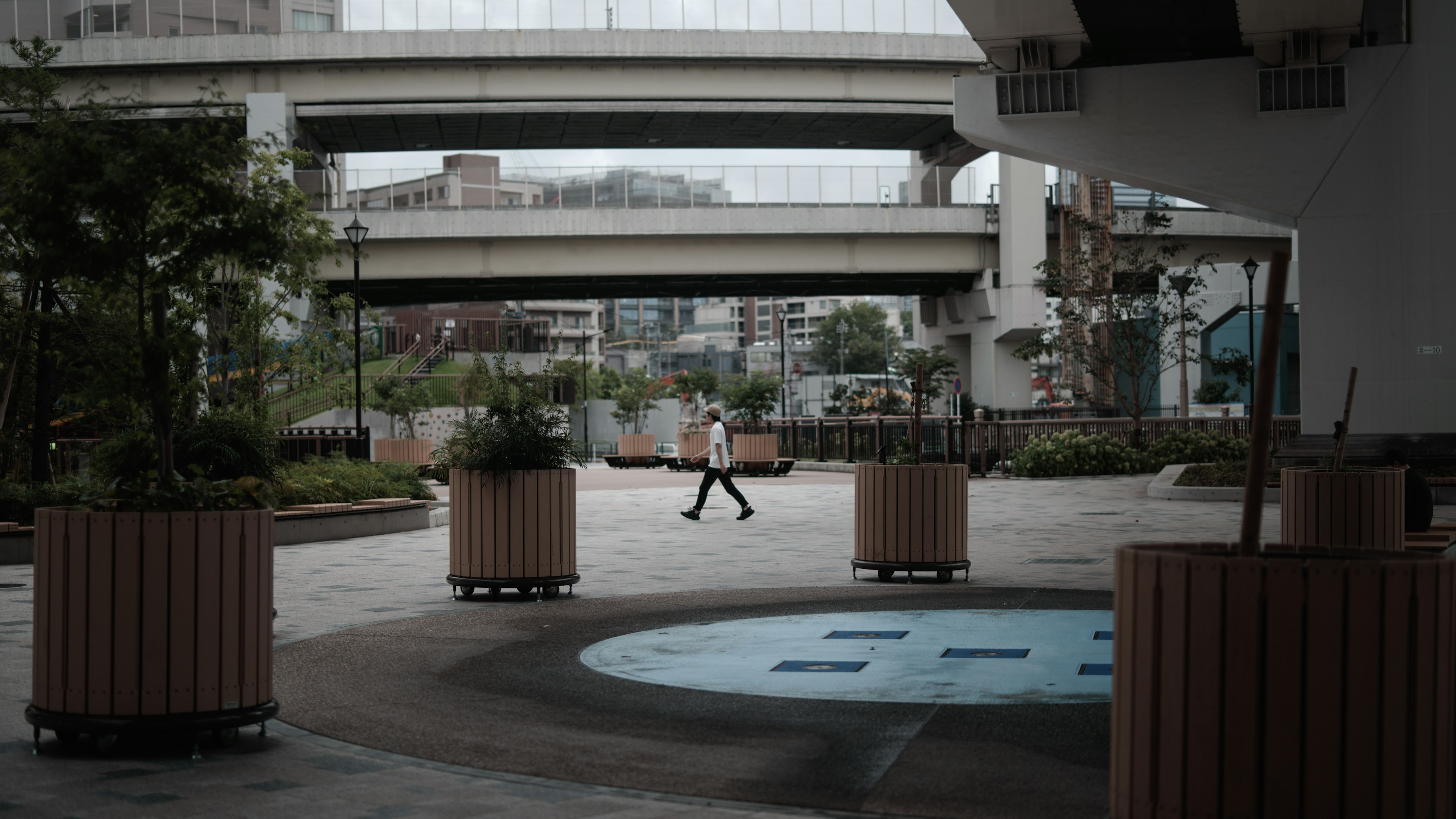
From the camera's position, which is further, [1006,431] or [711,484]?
[1006,431]

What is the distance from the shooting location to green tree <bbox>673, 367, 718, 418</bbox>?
79.8m

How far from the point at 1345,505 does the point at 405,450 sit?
31.5 meters

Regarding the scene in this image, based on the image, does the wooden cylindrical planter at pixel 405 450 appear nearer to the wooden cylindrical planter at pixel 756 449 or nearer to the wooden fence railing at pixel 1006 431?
the wooden cylindrical planter at pixel 756 449

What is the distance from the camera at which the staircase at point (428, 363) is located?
5675 cm

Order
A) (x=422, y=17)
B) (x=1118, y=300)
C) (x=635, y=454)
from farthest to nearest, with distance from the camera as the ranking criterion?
(x=635, y=454) < (x=422, y=17) < (x=1118, y=300)

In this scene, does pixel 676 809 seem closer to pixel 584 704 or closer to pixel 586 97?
pixel 584 704

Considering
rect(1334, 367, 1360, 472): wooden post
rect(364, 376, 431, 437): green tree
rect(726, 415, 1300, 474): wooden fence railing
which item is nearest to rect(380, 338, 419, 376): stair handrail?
Result: rect(364, 376, 431, 437): green tree


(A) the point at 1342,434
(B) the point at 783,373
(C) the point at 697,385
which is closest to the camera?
(A) the point at 1342,434

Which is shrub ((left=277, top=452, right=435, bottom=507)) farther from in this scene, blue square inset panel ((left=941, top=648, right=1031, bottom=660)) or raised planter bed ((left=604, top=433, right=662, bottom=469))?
raised planter bed ((left=604, top=433, right=662, bottom=469))

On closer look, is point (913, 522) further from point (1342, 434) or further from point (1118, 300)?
point (1118, 300)

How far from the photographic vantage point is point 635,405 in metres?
Result: 62.4

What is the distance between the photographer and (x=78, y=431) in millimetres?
32688

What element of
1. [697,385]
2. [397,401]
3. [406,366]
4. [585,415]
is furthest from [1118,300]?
[697,385]

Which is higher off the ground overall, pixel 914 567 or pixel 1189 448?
pixel 1189 448
